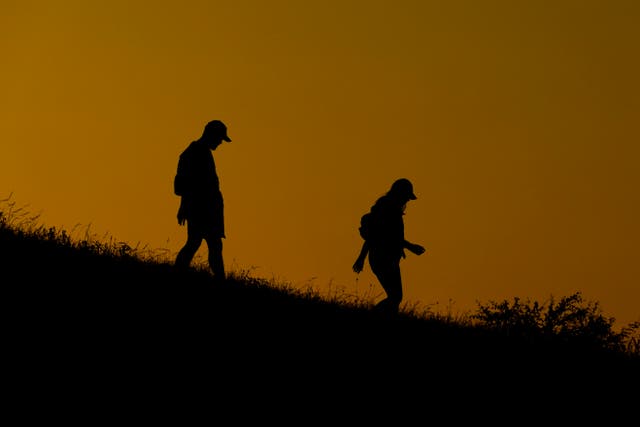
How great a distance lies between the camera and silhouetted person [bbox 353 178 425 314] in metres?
17.0

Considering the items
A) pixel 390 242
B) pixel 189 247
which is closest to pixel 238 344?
pixel 189 247

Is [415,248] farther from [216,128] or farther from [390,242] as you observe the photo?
[216,128]

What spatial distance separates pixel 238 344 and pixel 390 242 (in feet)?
16.9

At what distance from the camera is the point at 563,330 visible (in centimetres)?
2258

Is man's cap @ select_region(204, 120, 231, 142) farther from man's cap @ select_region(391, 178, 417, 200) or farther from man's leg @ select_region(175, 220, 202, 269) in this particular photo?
man's cap @ select_region(391, 178, 417, 200)

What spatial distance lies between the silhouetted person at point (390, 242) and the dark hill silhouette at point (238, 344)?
0.42 metres

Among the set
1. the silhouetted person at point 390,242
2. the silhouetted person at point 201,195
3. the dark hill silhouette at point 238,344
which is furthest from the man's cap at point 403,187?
the silhouetted person at point 201,195

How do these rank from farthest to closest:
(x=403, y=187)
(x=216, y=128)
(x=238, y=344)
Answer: (x=403, y=187) → (x=216, y=128) → (x=238, y=344)

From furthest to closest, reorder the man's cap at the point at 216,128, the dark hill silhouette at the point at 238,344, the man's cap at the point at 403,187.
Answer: the man's cap at the point at 403,187
the man's cap at the point at 216,128
the dark hill silhouette at the point at 238,344

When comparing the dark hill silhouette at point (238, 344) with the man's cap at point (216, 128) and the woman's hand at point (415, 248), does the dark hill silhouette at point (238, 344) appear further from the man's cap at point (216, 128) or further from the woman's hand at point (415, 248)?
the man's cap at point (216, 128)

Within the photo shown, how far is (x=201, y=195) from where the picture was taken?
53.7ft

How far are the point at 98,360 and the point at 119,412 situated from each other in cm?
134

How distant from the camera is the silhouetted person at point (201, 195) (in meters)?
16.3

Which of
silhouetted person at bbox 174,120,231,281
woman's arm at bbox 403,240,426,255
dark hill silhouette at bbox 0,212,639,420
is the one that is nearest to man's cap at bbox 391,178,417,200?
woman's arm at bbox 403,240,426,255
